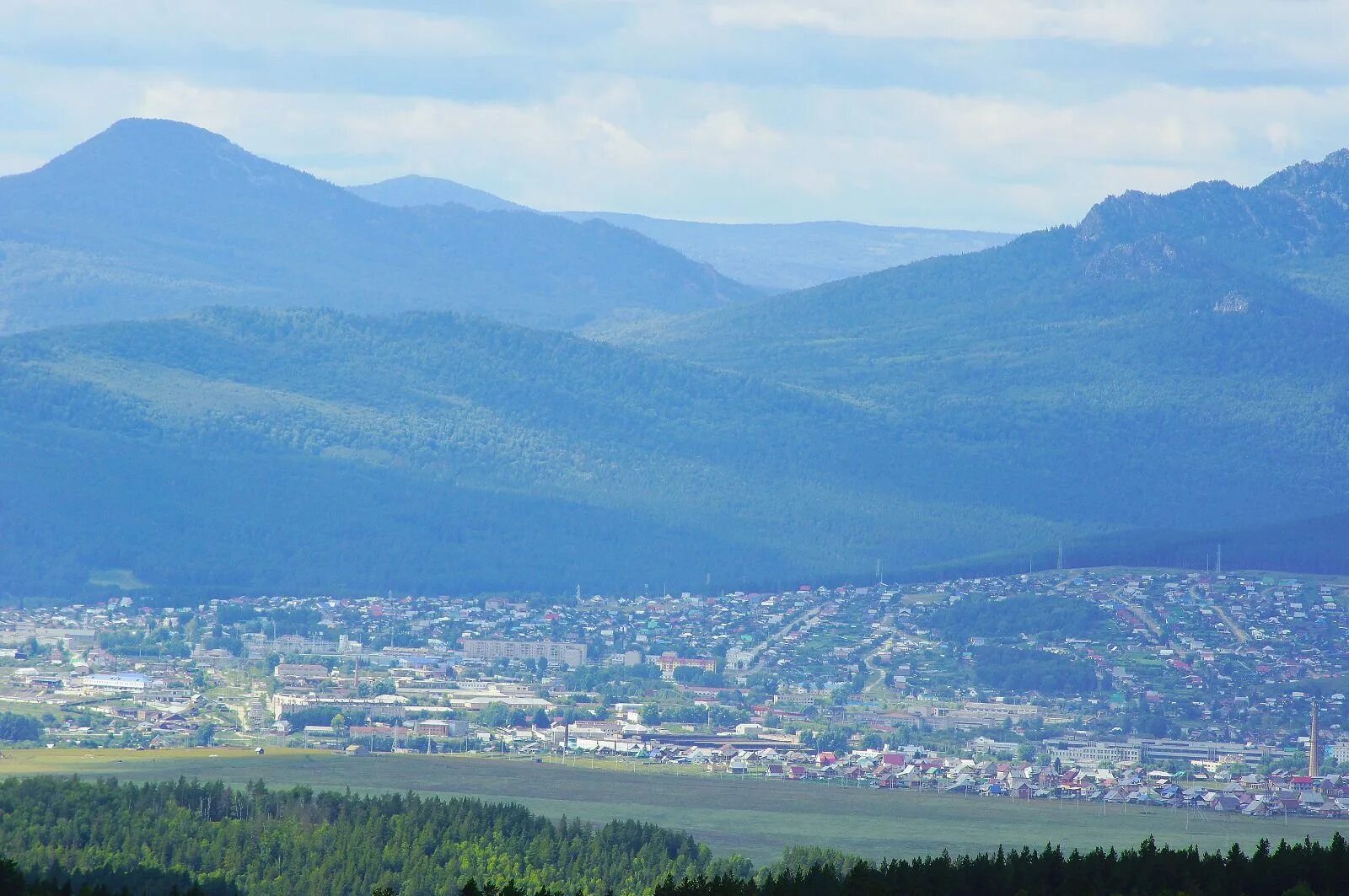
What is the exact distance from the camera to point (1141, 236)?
619 ft

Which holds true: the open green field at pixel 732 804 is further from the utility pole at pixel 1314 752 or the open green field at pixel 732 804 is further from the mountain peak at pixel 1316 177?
the mountain peak at pixel 1316 177

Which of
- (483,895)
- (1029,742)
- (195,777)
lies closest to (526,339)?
(1029,742)

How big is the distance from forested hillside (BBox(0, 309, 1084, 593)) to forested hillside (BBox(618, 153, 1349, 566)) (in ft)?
19.8

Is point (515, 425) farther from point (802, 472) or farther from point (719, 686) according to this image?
point (719, 686)

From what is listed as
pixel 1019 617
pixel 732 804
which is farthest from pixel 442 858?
pixel 1019 617

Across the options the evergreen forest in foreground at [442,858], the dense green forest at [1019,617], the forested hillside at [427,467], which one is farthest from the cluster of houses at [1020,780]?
the forested hillside at [427,467]

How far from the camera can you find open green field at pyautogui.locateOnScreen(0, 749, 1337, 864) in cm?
6875

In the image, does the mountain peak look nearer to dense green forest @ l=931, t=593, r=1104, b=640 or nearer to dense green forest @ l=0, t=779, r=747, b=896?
dense green forest @ l=931, t=593, r=1104, b=640

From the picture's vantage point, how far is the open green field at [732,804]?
68.8m

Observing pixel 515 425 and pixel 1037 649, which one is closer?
pixel 1037 649

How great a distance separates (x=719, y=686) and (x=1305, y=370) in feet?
239

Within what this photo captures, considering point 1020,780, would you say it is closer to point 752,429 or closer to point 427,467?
point 427,467

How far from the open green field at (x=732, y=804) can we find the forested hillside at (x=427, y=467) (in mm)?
49028

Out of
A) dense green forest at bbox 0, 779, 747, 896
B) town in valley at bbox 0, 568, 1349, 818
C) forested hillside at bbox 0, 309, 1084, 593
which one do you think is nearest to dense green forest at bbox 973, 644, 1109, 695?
town in valley at bbox 0, 568, 1349, 818
